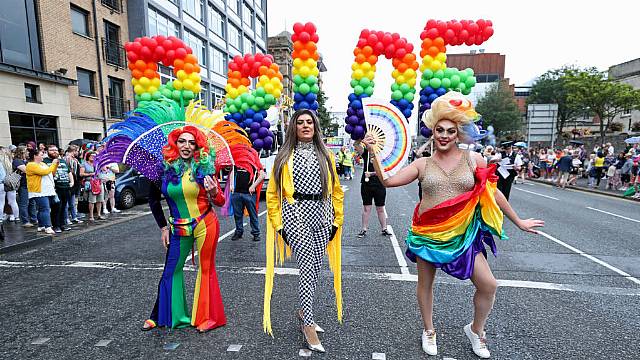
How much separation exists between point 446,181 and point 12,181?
8779 mm

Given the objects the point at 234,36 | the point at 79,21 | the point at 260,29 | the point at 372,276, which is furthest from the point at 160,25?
the point at 372,276

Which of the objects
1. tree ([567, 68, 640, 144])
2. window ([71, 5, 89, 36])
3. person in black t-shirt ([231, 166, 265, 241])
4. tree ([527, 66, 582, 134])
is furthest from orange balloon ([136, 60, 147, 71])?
tree ([527, 66, 582, 134])

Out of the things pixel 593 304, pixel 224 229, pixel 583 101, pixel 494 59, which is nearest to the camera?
pixel 593 304

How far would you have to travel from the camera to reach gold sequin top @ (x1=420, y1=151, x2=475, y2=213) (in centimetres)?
257

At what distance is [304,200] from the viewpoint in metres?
2.79

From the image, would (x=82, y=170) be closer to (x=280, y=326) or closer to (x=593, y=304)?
(x=280, y=326)

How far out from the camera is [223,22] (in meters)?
29.2

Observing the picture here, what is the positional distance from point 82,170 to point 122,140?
5.78m

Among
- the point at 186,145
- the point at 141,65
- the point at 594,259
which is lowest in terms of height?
the point at 594,259

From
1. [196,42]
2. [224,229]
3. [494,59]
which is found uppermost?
[494,59]

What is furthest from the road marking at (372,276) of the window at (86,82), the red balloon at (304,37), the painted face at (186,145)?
the window at (86,82)

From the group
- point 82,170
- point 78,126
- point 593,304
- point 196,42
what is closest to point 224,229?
point 82,170

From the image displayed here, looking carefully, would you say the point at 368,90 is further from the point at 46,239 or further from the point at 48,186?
the point at 48,186

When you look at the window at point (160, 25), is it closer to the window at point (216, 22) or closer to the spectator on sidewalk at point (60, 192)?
the window at point (216, 22)
